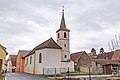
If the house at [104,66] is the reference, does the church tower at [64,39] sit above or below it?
above

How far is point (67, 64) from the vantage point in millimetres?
45188

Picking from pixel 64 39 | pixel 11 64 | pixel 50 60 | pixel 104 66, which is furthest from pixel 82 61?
pixel 11 64

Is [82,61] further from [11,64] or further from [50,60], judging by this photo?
[11,64]

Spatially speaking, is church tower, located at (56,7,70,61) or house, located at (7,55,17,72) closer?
church tower, located at (56,7,70,61)

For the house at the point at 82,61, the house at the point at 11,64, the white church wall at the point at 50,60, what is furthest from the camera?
the house at the point at 11,64

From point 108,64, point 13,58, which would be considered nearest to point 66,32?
point 108,64

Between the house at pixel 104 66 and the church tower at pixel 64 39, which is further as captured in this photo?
the house at pixel 104 66

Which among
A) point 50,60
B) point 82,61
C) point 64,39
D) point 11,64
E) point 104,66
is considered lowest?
point 11,64

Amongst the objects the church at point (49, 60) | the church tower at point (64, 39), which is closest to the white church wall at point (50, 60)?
the church at point (49, 60)

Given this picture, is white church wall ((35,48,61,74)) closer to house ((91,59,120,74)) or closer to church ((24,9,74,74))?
church ((24,9,74,74))

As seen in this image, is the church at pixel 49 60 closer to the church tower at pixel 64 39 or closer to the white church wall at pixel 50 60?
the white church wall at pixel 50 60

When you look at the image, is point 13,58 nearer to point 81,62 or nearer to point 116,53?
point 81,62

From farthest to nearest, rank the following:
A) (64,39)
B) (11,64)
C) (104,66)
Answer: (11,64) < (104,66) < (64,39)

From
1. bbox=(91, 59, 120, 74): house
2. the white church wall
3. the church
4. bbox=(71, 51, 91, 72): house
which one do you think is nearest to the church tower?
the church
